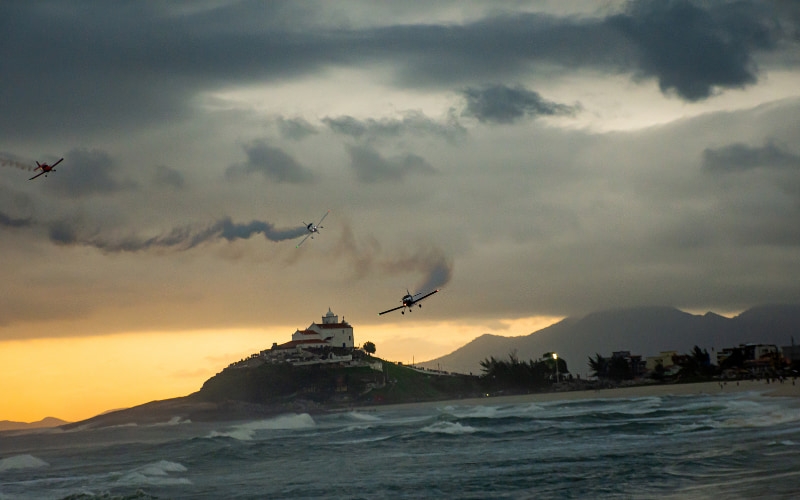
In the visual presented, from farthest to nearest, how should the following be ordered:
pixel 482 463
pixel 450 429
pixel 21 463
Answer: pixel 450 429
pixel 21 463
pixel 482 463

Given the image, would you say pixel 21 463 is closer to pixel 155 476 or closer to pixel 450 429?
pixel 155 476

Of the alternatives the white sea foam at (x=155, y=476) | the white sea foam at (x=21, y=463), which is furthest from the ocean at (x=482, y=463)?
the white sea foam at (x=21, y=463)

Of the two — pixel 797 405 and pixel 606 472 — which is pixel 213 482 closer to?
pixel 606 472

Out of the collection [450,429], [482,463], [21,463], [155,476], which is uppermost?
[21,463]

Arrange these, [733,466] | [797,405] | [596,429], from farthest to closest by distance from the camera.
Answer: [797,405] < [596,429] < [733,466]

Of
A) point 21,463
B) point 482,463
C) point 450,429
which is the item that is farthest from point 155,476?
point 450,429

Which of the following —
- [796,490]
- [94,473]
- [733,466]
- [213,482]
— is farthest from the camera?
[94,473]

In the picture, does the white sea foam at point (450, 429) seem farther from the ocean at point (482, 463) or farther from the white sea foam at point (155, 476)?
the white sea foam at point (155, 476)

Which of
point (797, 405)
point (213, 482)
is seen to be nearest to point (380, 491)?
point (213, 482)
